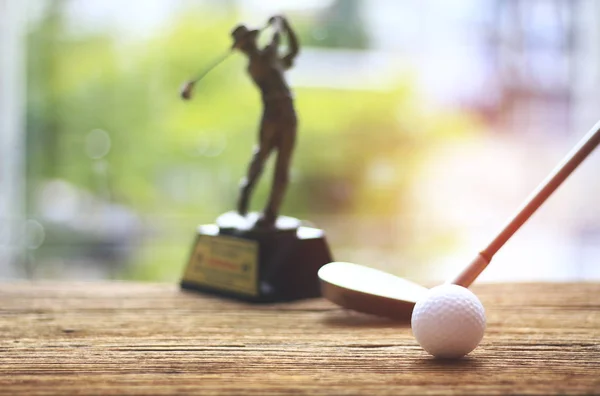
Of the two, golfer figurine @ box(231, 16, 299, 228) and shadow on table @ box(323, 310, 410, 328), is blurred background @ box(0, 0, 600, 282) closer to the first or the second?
golfer figurine @ box(231, 16, 299, 228)

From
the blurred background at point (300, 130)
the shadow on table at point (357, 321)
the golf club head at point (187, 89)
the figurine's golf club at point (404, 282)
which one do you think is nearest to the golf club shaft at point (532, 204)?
the figurine's golf club at point (404, 282)

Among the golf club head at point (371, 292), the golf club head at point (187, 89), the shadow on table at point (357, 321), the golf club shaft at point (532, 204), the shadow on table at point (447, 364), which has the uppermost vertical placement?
the golf club head at point (187, 89)

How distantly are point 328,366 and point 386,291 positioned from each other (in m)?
0.28

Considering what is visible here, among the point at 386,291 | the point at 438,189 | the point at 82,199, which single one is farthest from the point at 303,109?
the point at 386,291

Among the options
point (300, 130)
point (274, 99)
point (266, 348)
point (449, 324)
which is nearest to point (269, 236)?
Answer: point (274, 99)

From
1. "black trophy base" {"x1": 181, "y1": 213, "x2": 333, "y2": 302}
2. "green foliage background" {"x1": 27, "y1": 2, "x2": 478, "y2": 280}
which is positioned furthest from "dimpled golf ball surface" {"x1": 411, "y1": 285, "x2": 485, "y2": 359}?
"green foliage background" {"x1": 27, "y1": 2, "x2": 478, "y2": 280}

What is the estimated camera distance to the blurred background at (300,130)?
8.70 ft

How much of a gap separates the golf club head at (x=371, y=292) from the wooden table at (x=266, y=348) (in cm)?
2

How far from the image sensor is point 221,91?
2602mm

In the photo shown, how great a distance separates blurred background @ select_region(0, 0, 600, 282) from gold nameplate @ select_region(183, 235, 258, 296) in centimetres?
119

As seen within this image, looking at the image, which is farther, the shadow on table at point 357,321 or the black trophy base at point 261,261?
the black trophy base at point 261,261

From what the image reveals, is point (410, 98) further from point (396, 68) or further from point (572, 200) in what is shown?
point (572, 200)

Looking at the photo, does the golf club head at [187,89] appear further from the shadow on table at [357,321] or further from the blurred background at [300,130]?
the blurred background at [300,130]

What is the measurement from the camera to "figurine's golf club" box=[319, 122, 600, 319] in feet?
3.09
